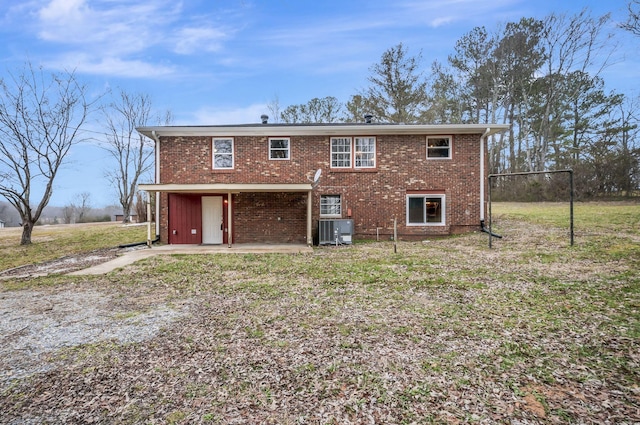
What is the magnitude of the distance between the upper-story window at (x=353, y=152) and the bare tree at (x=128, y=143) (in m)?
20.8

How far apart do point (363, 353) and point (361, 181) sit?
9.65 m

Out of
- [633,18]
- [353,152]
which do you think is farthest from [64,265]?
[633,18]

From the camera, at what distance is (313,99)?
2503 cm

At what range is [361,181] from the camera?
41.1ft

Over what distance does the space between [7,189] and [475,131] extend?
19.8 meters

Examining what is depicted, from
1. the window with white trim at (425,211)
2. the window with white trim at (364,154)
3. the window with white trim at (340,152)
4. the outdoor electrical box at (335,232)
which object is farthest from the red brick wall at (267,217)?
the window with white trim at (425,211)

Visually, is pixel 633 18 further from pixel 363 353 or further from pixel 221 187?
pixel 221 187

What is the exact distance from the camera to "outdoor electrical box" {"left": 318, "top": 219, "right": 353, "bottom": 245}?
1158cm

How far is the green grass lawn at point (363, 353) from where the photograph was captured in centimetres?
249

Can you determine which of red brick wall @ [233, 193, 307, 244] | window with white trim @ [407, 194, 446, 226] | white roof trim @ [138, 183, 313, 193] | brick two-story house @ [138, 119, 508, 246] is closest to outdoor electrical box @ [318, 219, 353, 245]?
brick two-story house @ [138, 119, 508, 246]

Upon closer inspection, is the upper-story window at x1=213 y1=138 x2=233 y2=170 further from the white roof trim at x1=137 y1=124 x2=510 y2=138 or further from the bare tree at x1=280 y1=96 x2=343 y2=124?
the bare tree at x1=280 y1=96 x2=343 y2=124

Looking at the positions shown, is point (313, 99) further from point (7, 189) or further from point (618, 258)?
point (618, 258)

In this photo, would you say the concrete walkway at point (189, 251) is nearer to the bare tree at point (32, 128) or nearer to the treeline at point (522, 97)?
the bare tree at point (32, 128)

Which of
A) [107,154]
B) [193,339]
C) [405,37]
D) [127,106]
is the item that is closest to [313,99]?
[405,37]
